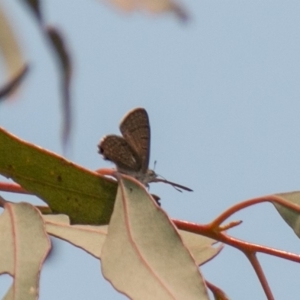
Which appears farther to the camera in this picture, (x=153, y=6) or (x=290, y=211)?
(x=290, y=211)

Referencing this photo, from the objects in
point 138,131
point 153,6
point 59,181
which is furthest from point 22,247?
point 153,6

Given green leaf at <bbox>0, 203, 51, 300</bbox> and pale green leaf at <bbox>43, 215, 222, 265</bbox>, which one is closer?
green leaf at <bbox>0, 203, 51, 300</bbox>

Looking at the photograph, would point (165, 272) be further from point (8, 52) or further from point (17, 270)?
point (8, 52)

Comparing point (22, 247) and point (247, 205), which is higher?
point (247, 205)

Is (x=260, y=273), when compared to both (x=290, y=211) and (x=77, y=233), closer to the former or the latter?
(x=290, y=211)

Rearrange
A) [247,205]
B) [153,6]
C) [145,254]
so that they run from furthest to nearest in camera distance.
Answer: [247,205] < [145,254] < [153,6]

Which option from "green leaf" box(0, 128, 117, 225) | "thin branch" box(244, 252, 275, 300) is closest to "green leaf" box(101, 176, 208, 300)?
"green leaf" box(0, 128, 117, 225)

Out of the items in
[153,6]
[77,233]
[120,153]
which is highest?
[153,6]

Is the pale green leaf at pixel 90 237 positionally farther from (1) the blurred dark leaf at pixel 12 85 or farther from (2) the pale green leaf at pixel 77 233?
(1) the blurred dark leaf at pixel 12 85

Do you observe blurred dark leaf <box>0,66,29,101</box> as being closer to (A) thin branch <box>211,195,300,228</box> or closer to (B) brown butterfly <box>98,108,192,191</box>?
(B) brown butterfly <box>98,108,192,191</box>
